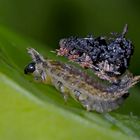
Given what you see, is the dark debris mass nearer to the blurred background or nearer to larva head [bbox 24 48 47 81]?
larva head [bbox 24 48 47 81]

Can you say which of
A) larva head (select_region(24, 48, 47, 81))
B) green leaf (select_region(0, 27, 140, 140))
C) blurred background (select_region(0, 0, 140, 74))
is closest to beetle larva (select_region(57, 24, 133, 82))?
larva head (select_region(24, 48, 47, 81))

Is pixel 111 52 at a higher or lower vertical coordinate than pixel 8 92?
higher

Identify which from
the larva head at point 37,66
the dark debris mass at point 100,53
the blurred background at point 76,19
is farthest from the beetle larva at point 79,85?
the blurred background at point 76,19

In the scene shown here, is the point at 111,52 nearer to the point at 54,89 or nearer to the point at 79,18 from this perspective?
the point at 54,89

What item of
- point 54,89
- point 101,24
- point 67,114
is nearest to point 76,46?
point 54,89

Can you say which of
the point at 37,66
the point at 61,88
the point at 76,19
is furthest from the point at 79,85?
the point at 76,19

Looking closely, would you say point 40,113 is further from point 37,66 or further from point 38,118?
point 37,66
